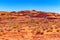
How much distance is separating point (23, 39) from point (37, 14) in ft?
78.5

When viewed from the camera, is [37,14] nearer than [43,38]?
No

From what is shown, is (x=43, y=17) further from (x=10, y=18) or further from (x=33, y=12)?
(x=10, y=18)

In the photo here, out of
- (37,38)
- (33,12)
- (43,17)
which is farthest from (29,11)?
(37,38)

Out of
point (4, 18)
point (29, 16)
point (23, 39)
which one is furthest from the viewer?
point (29, 16)

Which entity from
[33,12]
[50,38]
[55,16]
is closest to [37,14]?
[33,12]

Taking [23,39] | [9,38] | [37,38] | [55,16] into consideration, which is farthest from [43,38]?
[55,16]

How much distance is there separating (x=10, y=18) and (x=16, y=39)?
1993 centimetres

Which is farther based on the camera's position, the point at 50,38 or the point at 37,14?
the point at 37,14

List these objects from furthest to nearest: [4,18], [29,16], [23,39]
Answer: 1. [29,16]
2. [4,18]
3. [23,39]

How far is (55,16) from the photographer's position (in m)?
37.6

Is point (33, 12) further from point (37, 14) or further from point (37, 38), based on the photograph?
point (37, 38)

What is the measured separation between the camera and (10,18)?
3450 centimetres

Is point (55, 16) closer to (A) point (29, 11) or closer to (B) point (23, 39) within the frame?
(A) point (29, 11)

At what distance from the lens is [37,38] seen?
1510 cm
